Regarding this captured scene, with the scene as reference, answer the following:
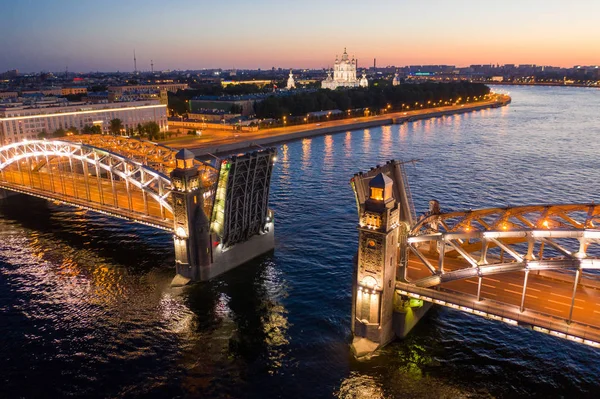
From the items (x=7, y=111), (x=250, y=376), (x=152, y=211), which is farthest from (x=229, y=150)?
(x=250, y=376)

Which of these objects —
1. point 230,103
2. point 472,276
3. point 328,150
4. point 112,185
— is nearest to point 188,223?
point 112,185

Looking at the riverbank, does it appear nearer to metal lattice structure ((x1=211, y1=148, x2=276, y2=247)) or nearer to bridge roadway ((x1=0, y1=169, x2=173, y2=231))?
bridge roadway ((x1=0, y1=169, x2=173, y2=231))

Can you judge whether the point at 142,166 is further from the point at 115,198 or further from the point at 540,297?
the point at 540,297

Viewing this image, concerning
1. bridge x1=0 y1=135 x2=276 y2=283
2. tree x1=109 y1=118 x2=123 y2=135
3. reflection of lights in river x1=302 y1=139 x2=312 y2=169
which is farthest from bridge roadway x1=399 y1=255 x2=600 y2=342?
tree x1=109 y1=118 x2=123 y2=135

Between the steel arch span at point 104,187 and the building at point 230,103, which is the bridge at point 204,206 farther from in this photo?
the building at point 230,103

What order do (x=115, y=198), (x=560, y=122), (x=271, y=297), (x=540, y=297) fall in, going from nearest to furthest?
(x=540, y=297), (x=271, y=297), (x=115, y=198), (x=560, y=122)

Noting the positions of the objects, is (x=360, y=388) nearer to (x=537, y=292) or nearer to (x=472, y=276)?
(x=472, y=276)

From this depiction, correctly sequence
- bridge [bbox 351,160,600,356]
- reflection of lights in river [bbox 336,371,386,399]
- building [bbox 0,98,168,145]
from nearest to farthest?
bridge [bbox 351,160,600,356]
reflection of lights in river [bbox 336,371,386,399]
building [bbox 0,98,168,145]
